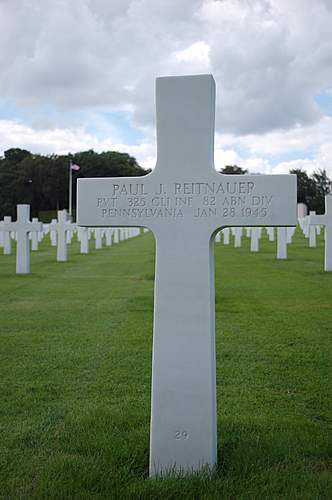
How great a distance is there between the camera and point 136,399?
15.3 ft

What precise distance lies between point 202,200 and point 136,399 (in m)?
1.94

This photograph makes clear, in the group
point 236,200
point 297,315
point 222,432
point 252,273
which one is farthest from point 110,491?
point 252,273

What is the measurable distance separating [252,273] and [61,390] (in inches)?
373

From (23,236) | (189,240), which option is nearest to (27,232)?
(23,236)

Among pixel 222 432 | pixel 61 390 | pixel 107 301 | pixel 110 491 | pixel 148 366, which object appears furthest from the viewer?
pixel 107 301

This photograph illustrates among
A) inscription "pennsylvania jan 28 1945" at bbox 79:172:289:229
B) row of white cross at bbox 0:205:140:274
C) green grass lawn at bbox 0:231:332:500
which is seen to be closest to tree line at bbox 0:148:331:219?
row of white cross at bbox 0:205:140:274

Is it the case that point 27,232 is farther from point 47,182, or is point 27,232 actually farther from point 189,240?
point 47,182

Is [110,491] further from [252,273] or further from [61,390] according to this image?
[252,273]

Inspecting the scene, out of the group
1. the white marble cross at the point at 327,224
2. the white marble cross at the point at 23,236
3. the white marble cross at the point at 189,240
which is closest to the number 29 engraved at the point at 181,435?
the white marble cross at the point at 189,240

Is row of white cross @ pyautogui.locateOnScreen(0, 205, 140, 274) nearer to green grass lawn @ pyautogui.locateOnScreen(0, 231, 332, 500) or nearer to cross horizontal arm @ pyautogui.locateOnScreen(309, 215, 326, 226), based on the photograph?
green grass lawn @ pyautogui.locateOnScreen(0, 231, 332, 500)

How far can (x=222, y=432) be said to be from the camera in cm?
392

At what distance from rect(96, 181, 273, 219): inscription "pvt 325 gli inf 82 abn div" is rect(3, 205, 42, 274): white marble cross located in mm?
11362

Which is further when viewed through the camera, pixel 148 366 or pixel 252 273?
pixel 252 273

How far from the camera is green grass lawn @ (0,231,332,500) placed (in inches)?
125
